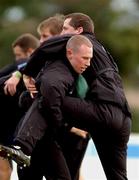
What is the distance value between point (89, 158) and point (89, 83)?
153 inches

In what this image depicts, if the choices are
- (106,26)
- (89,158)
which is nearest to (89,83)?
(89,158)

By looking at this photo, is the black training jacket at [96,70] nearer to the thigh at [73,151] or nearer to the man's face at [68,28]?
the man's face at [68,28]

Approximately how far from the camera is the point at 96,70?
332 inches

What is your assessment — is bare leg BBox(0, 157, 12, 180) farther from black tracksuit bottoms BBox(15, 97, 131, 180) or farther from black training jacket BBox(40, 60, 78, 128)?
black training jacket BBox(40, 60, 78, 128)

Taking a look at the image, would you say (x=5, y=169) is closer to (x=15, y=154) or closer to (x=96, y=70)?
(x=15, y=154)

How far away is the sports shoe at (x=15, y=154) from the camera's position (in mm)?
8242

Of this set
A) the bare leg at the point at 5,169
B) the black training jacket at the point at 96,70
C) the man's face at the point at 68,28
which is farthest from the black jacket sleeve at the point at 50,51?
the bare leg at the point at 5,169

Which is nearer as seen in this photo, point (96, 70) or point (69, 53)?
point (69, 53)

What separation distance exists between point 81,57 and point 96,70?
0.23 meters

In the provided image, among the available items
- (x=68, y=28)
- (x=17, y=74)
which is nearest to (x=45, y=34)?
(x=17, y=74)

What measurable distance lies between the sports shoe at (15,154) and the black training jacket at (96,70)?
77cm

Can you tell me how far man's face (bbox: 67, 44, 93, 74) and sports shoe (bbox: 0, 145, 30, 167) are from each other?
874 mm

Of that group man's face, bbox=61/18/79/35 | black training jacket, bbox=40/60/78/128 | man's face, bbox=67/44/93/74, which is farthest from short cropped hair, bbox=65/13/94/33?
black training jacket, bbox=40/60/78/128

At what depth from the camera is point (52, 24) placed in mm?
9320
